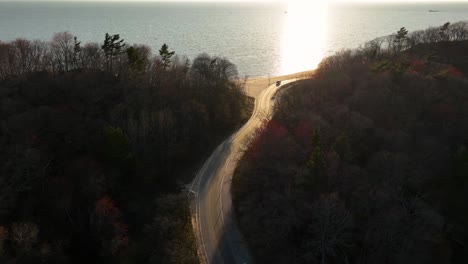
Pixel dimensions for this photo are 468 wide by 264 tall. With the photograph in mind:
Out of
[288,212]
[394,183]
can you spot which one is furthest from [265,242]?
[394,183]

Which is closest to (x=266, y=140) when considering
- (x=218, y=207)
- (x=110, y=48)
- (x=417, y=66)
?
(x=218, y=207)

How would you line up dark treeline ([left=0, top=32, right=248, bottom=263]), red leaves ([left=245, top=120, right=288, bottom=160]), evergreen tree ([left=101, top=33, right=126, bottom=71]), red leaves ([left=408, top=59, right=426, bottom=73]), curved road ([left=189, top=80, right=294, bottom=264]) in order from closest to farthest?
curved road ([left=189, top=80, right=294, bottom=264]), dark treeline ([left=0, top=32, right=248, bottom=263]), red leaves ([left=245, top=120, right=288, bottom=160]), evergreen tree ([left=101, top=33, right=126, bottom=71]), red leaves ([left=408, top=59, right=426, bottom=73])

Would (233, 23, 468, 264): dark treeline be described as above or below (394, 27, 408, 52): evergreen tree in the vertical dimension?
below

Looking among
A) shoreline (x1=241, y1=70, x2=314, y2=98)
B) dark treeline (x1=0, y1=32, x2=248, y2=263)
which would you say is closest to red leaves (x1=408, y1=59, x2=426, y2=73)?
shoreline (x1=241, y1=70, x2=314, y2=98)

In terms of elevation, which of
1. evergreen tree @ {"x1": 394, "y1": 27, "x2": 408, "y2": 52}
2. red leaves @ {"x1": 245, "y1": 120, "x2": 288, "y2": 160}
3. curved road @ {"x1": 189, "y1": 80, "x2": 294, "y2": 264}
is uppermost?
evergreen tree @ {"x1": 394, "y1": 27, "x2": 408, "y2": 52}

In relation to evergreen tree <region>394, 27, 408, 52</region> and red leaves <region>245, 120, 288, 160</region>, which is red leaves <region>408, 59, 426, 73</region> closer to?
evergreen tree <region>394, 27, 408, 52</region>

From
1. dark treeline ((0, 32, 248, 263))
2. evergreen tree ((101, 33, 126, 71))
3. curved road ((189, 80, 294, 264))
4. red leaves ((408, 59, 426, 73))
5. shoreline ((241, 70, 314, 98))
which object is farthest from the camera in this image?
shoreline ((241, 70, 314, 98))
